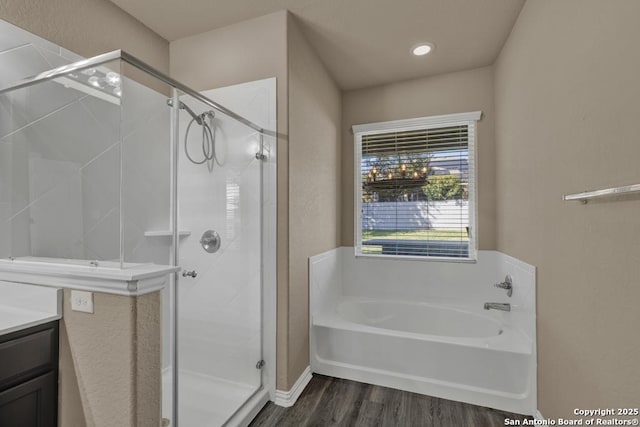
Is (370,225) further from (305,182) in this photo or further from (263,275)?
(263,275)

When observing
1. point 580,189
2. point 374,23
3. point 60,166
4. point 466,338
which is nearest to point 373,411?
point 466,338

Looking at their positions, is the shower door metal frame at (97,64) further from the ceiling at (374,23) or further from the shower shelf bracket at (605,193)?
the shower shelf bracket at (605,193)

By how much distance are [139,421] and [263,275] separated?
1059mm

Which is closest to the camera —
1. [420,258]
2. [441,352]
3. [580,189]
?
[580,189]

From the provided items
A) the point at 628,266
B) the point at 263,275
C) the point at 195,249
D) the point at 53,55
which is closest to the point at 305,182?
the point at 263,275

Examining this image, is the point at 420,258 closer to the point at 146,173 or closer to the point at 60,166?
the point at 146,173

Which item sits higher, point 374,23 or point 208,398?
point 374,23

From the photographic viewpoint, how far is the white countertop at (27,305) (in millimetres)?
1134

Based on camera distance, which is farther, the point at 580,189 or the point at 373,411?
the point at 373,411

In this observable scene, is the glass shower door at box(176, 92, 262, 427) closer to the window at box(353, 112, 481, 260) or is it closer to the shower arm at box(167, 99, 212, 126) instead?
the shower arm at box(167, 99, 212, 126)

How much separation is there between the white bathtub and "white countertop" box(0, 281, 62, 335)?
5.33 feet

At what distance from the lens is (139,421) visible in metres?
1.11

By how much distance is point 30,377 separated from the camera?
1.12 meters

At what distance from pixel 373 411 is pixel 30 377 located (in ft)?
5.82
